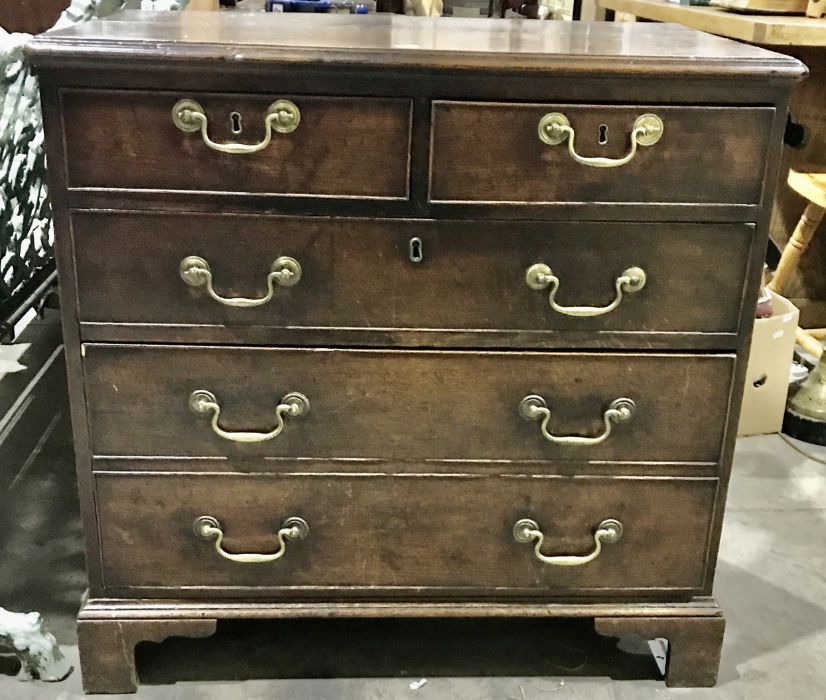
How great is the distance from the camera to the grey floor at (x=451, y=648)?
51.4 inches

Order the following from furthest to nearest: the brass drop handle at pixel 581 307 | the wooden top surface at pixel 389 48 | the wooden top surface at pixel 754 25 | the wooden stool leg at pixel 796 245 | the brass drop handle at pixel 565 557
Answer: the wooden stool leg at pixel 796 245
the wooden top surface at pixel 754 25
the brass drop handle at pixel 565 557
the brass drop handle at pixel 581 307
the wooden top surface at pixel 389 48

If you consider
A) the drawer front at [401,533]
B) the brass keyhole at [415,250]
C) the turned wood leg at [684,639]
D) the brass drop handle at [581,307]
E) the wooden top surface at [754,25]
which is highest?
the wooden top surface at [754,25]

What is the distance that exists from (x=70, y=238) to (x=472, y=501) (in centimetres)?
58

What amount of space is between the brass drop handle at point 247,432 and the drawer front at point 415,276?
0.27ft

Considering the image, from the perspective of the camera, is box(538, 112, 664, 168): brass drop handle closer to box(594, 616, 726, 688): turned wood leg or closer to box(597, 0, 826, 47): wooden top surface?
box(594, 616, 726, 688): turned wood leg

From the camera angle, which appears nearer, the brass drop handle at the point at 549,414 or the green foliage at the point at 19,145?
the brass drop handle at the point at 549,414

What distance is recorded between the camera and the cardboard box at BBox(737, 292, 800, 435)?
1.94m

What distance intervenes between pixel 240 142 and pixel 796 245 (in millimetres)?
1687

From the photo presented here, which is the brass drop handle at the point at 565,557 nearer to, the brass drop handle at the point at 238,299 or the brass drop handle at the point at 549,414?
the brass drop handle at the point at 549,414

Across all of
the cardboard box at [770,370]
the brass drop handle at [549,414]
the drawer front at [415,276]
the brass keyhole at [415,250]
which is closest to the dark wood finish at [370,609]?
the brass drop handle at [549,414]

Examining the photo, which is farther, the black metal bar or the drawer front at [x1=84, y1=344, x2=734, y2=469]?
the black metal bar

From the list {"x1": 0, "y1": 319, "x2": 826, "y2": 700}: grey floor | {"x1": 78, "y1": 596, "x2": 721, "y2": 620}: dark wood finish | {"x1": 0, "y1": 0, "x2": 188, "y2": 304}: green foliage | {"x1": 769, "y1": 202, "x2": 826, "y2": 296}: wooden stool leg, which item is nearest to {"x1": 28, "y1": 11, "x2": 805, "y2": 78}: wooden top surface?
{"x1": 0, "y1": 0, "x2": 188, "y2": 304}: green foliage

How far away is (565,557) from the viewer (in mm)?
1240

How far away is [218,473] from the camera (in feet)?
3.88
